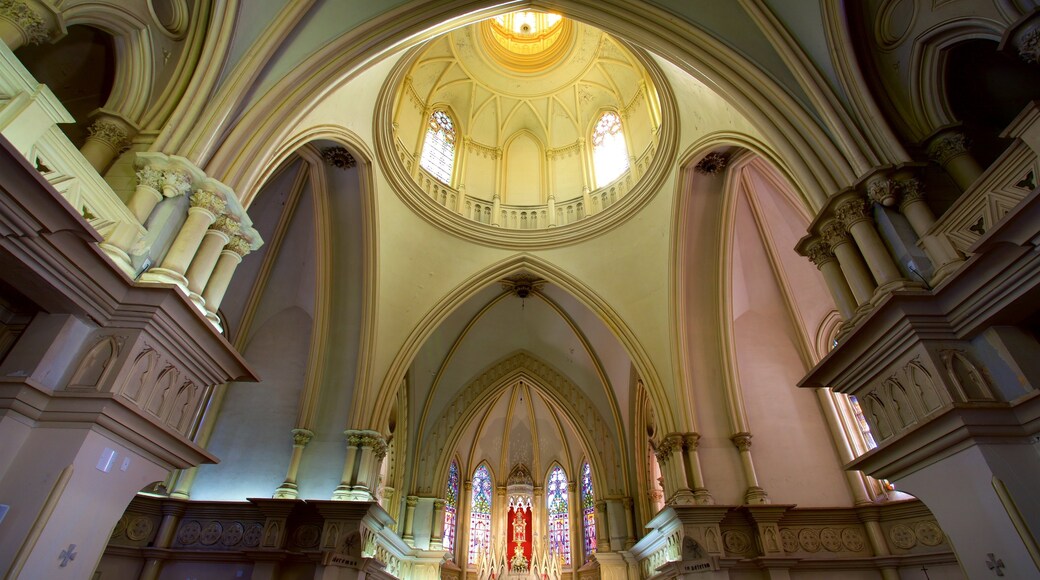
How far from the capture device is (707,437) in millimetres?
11531

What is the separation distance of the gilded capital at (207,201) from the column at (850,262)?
6.91 m

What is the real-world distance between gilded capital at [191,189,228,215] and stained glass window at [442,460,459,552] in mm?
12933

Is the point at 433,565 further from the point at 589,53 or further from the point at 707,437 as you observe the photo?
the point at 589,53

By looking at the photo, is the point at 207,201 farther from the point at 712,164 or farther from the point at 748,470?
the point at 748,470

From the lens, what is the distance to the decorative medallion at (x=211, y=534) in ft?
33.7

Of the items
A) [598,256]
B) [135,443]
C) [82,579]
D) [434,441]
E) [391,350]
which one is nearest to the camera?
[82,579]

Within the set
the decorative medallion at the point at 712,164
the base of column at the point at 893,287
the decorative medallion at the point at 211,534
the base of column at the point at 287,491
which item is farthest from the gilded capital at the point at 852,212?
the decorative medallion at the point at 211,534

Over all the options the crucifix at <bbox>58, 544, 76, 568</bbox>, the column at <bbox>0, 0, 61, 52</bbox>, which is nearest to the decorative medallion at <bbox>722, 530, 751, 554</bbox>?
the crucifix at <bbox>58, 544, 76, 568</bbox>

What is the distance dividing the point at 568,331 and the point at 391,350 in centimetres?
638

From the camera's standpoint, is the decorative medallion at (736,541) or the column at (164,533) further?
the decorative medallion at (736,541)

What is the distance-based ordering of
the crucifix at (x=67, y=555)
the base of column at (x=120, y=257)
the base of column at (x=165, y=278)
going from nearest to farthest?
the crucifix at (x=67, y=555)
the base of column at (x=120, y=257)
the base of column at (x=165, y=278)

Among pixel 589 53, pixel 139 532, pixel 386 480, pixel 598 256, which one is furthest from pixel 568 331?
pixel 139 532

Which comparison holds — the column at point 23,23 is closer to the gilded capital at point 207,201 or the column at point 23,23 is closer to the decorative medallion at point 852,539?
the gilded capital at point 207,201

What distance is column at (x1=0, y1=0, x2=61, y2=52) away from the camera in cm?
467
